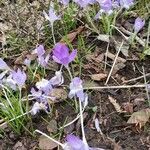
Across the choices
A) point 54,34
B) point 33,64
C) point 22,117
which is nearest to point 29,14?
point 54,34

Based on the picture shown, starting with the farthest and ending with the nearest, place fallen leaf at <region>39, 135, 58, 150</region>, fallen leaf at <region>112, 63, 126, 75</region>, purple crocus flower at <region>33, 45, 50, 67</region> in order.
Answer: fallen leaf at <region>112, 63, 126, 75</region>
purple crocus flower at <region>33, 45, 50, 67</region>
fallen leaf at <region>39, 135, 58, 150</region>

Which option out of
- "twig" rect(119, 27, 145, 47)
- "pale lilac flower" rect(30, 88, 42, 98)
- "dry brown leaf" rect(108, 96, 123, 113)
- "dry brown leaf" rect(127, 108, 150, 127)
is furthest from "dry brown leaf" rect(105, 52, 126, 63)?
"pale lilac flower" rect(30, 88, 42, 98)

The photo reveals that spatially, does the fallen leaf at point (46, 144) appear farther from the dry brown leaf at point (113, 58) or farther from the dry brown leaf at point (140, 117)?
the dry brown leaf at point (113, 58)

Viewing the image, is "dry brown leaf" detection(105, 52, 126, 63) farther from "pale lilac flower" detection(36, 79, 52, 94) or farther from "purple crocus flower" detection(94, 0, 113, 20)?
"pale lilac flower" detection(36, 79, 52, 94)

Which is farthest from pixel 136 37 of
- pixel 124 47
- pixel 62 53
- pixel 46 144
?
pixel 46 144

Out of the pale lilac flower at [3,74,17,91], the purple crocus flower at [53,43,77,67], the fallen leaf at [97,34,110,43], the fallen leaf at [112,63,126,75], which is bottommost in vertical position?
the fallen leaf at [112,63,126,75]

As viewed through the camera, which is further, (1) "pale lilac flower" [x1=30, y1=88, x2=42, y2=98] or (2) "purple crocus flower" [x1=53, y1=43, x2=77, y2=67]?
(1) "pale lilac flower" [x1=30, y1=88, x2=42, y2=98]

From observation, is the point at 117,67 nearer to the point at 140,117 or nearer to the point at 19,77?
the point at 140,117
